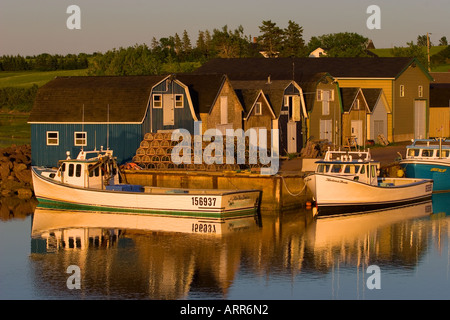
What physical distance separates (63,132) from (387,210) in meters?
18.6

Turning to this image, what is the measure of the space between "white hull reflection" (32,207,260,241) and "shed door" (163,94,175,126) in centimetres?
1058

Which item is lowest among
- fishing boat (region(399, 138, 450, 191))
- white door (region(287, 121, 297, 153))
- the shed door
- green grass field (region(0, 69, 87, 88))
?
fishing boat (region(399, 138, 450, 191))

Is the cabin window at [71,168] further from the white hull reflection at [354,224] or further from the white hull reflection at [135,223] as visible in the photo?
the white hull reflection at [354,224]

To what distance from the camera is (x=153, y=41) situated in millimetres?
146625

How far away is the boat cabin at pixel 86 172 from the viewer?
140ft

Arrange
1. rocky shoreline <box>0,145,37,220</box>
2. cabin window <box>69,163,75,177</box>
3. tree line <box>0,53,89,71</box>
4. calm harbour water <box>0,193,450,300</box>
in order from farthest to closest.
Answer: tree line <box>0,53,89,71</box> → rocky shoreline <box>0,145,37,220</box> → cabin window <box>69,163,75,177</box> → calm harbour water <box>0,193,450,300</box>

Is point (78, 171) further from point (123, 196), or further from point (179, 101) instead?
point (179, 101)

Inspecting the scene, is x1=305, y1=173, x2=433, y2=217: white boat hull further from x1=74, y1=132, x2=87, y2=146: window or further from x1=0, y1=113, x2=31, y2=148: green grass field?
x1=0, y1=113, x2=31, y2=148: green grass field

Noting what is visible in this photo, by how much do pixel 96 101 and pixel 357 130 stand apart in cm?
2283

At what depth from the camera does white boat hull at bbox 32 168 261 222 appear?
39.7 m

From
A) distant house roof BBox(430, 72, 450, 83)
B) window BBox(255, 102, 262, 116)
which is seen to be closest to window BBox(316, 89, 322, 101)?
window BBox(255, 102, 262, 116)

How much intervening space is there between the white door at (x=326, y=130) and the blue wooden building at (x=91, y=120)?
15497 mm

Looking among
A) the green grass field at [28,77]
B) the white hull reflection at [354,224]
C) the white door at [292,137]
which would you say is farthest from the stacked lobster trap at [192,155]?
the green grass field at [28,77]

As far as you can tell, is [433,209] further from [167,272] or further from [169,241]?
[167,272]
